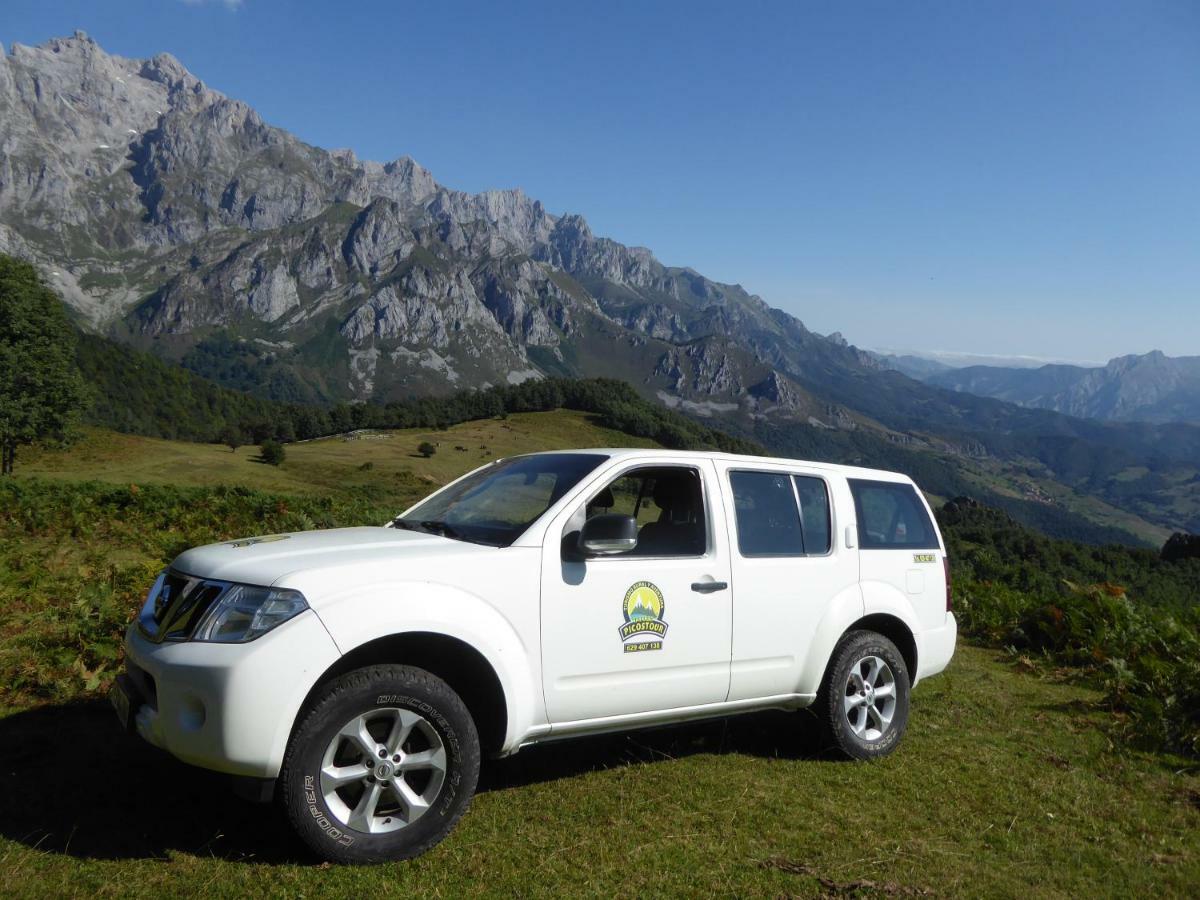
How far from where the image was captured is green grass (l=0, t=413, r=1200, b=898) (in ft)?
12.6

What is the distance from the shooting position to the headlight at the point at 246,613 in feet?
12.2

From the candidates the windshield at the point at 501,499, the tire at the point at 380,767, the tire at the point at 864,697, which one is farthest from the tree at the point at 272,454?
the tire at the point at 380,767

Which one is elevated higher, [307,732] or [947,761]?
[307,732]

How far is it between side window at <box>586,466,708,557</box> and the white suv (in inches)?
0.6

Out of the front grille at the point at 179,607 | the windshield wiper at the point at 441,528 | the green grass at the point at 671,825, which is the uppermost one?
the windshield wiper at the point at 441,528

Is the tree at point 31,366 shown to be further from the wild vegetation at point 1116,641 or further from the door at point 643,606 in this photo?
the door at point 643,606

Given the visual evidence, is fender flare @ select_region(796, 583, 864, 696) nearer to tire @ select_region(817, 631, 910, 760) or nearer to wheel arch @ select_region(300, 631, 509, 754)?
tire @ select_region(817, 631, 910, 760)

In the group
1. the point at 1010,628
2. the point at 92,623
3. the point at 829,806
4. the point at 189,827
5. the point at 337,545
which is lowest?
the point at 1010,628

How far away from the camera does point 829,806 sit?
16.5ft

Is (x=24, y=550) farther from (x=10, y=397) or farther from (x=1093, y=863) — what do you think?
(x=10, y=397)

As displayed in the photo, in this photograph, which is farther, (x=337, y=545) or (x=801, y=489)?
(x=801, y=489)

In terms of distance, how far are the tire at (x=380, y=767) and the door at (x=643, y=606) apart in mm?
650

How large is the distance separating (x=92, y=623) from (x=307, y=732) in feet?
13.0

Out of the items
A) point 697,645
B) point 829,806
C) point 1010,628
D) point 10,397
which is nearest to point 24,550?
point 697,645
